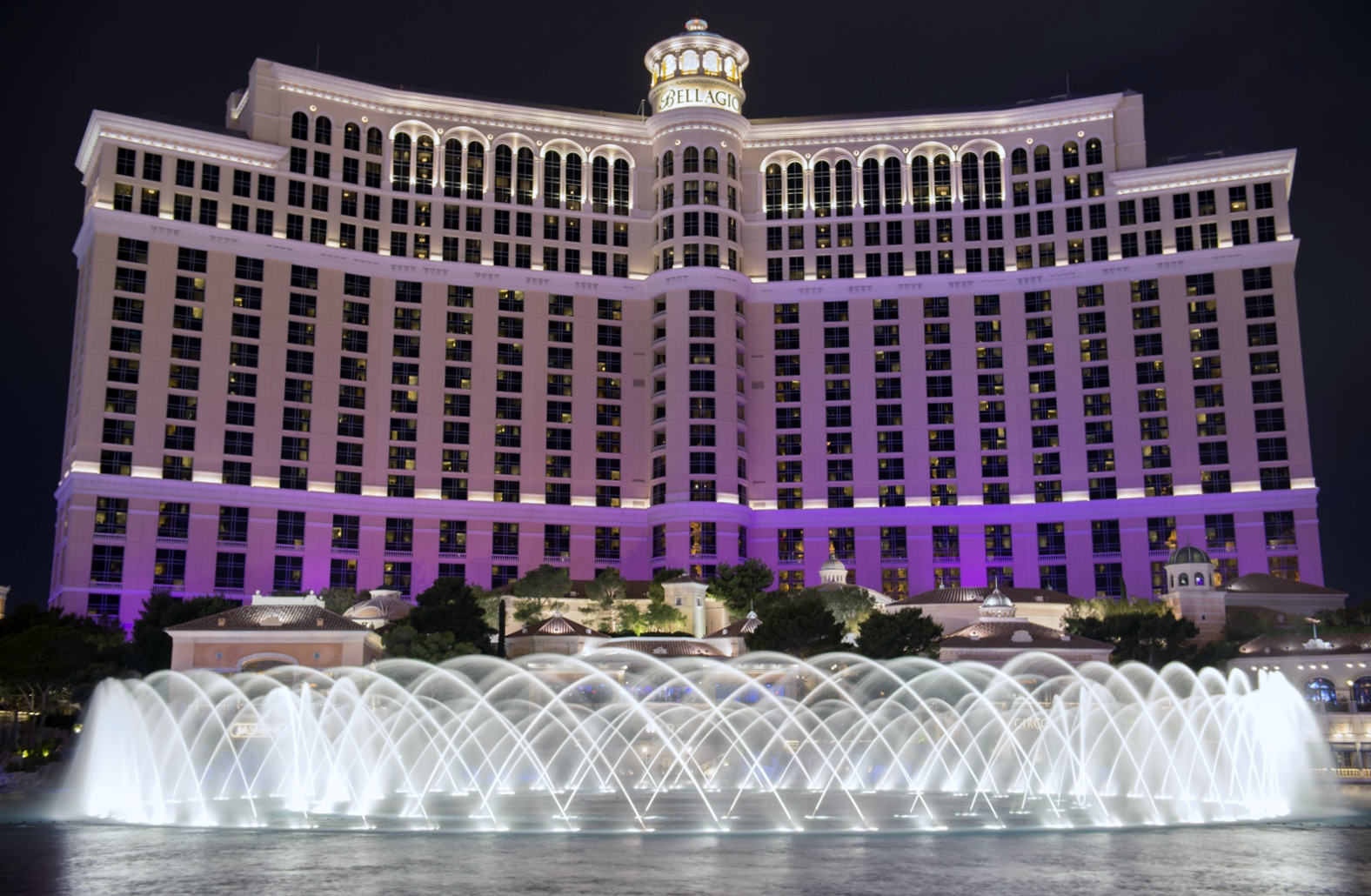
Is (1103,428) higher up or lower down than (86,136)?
lower down

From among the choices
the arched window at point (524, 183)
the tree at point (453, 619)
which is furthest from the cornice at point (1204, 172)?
the tree at point (453, 619)

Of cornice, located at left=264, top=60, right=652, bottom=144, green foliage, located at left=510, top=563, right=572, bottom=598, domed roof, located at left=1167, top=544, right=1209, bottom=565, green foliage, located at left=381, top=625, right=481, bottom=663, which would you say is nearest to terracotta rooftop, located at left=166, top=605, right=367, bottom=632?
green foliage, located at left=381, top=625, right=481, bottom=663

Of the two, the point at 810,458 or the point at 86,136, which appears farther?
the point at 810,458

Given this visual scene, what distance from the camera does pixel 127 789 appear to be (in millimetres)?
42281

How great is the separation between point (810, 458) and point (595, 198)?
38089 millimetres

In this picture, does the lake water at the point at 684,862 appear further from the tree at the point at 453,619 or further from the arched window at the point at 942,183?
the arched window at the point at 942,183

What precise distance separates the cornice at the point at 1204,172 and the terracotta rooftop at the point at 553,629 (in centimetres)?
7650

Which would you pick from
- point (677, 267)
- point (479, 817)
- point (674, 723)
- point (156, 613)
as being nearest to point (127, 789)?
point (479, 817)

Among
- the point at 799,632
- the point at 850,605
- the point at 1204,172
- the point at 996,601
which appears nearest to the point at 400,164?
the point at 850,605

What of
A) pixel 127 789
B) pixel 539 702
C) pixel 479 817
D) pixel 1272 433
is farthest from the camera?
pixel 1272 433

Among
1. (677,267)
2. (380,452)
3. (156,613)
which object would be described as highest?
(677,267)

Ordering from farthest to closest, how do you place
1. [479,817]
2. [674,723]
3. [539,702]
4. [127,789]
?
[539,702]
[674,723]
[127,789]
[479,817]

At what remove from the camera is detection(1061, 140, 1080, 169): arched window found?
139000 millimetres

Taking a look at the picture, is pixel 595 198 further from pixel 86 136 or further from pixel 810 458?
pixel 86 136
